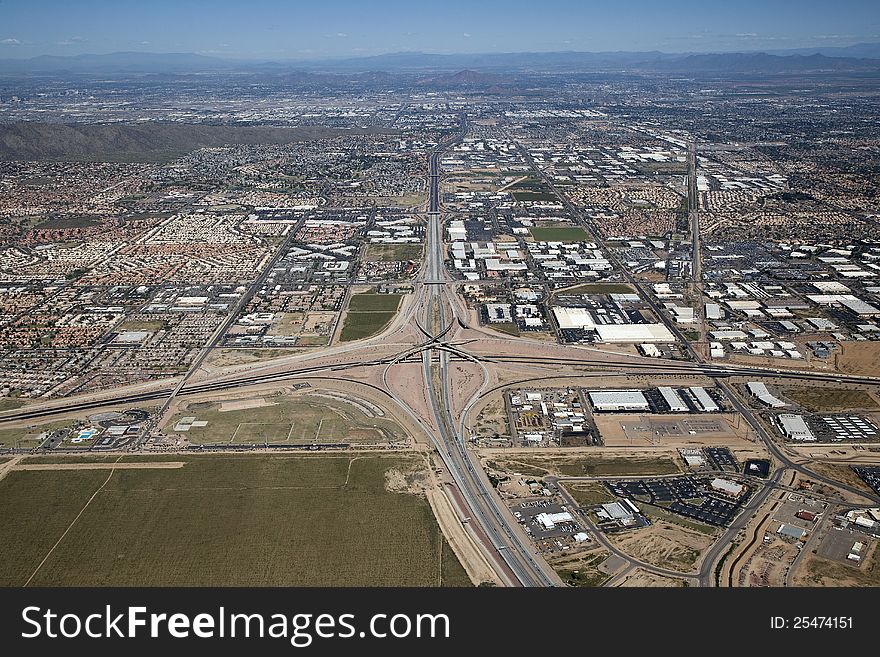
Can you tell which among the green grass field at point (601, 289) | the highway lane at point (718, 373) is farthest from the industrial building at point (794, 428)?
Answer: the green grass field at point (601, 289)

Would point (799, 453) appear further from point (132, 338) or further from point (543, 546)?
point (132, 338)

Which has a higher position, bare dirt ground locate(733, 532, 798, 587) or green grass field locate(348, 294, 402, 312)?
green grass field locate(348, 294, 402, 312)

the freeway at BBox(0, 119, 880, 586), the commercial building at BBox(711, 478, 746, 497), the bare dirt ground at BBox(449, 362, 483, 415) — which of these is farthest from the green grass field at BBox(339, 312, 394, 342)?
the commercial building at BBox(711, 478, 746, 497)

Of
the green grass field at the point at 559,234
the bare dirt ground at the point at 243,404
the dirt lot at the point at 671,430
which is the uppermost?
the green grass field at the point at 559,234

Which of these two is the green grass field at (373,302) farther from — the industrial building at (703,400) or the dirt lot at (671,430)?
the industrial building at (703,400)

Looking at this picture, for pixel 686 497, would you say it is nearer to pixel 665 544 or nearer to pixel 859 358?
pixel 665 544

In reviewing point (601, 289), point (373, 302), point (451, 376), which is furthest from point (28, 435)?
point (601, 289)

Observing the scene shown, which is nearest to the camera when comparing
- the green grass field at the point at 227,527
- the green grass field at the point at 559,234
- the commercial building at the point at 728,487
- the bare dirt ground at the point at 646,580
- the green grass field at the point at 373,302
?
the bare dirt ground at the point at 646,580

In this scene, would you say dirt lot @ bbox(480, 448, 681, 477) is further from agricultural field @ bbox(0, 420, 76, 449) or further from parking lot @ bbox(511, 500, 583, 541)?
agricultural field @ bbox(0, 420, 76, 449)
